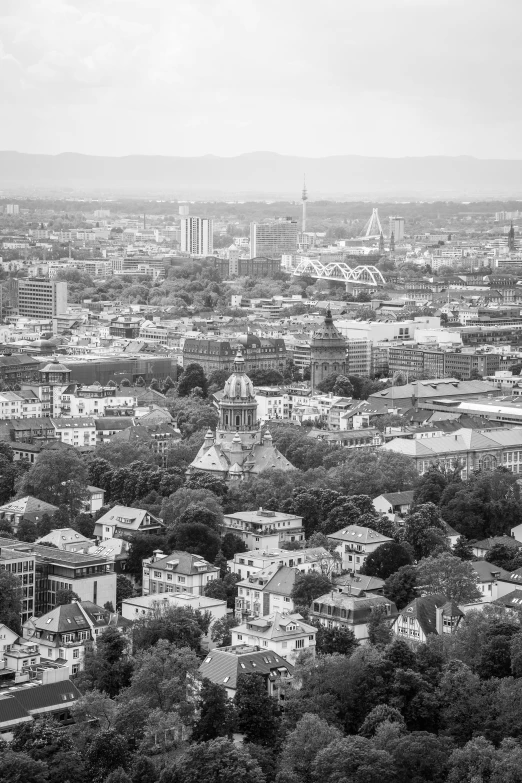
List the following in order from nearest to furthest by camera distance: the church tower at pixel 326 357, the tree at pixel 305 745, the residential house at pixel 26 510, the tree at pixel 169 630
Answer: the tree at pixel 305 745 < the tree at pixel 169 630 < the residential house at pixel 26 510 < the church tower at pixel 326 357

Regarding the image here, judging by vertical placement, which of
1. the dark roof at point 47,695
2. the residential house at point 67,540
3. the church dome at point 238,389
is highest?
the church dome at point 238,389

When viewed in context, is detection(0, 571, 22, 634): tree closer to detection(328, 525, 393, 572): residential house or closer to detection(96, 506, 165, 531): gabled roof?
detection(96, 506, 165, 531): gabled roof

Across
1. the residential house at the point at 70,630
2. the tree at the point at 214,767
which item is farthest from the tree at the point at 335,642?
the tree at the point at 214,767

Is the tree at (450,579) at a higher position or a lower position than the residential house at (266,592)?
higher

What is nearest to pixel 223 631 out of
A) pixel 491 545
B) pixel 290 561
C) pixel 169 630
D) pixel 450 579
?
pixel 169 630

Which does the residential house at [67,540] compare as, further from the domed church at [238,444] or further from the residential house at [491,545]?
the domed church at [238,444]

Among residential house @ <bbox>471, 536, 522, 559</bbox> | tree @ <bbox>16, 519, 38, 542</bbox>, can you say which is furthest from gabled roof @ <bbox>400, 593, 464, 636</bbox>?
tree @ <bbox>16, 519, 38, 542</bbox>
